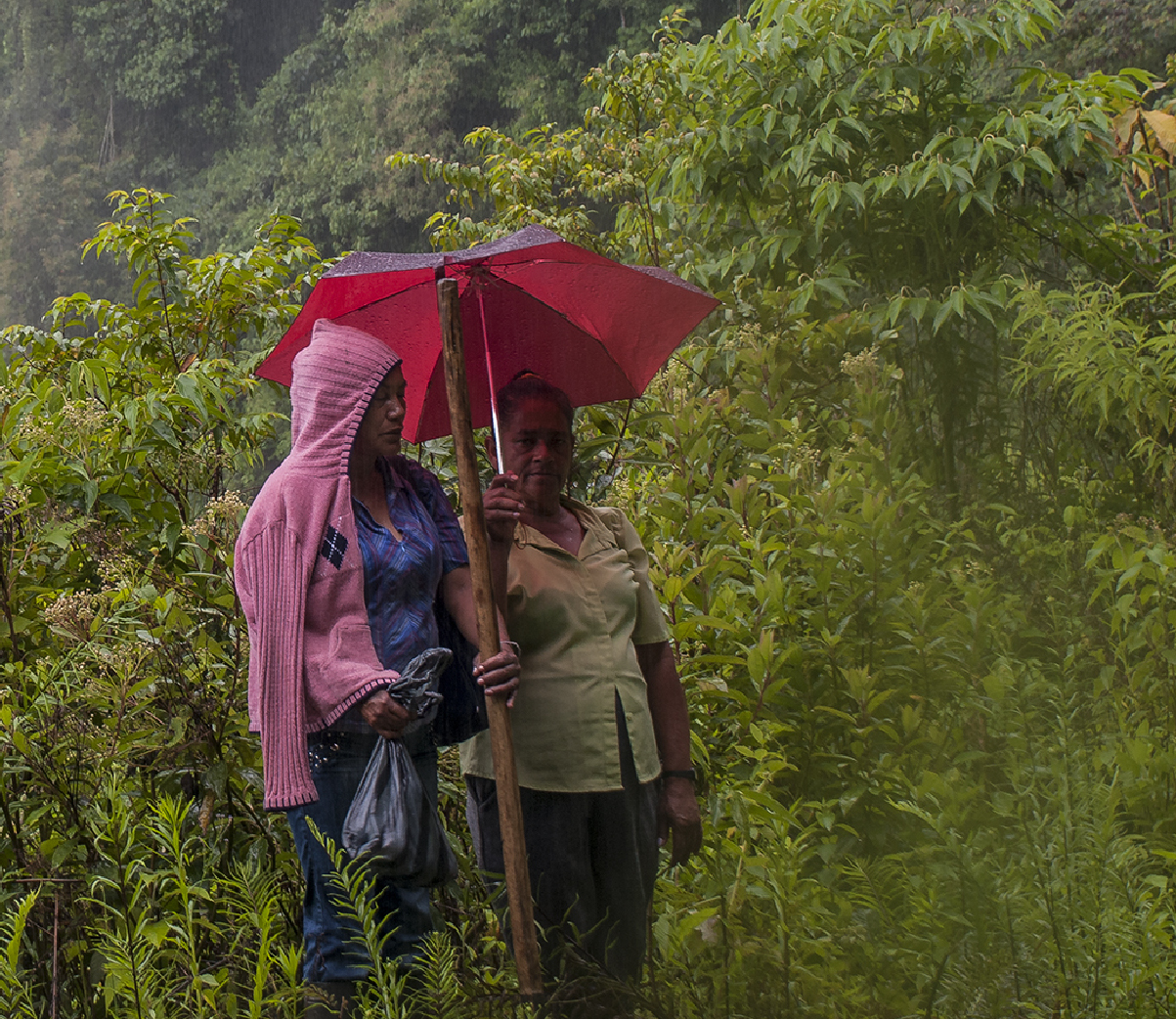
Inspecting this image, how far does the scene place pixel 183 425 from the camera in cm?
289

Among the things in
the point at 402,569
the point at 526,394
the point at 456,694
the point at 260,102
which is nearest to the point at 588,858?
the point at 456,694

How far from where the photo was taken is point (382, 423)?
1.58m

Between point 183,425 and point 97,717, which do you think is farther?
point 183,425

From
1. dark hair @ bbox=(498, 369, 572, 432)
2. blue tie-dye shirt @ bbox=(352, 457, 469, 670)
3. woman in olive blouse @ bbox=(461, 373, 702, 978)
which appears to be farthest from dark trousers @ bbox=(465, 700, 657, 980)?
dark hair @ bbox=(498, 369, 572, 432)

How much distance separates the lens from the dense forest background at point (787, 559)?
5.90 feet

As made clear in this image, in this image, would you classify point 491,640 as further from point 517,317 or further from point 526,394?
point 517,317

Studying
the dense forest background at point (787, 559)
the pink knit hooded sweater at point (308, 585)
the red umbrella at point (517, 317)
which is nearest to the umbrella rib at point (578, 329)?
the red umbrella at point (517, 317)

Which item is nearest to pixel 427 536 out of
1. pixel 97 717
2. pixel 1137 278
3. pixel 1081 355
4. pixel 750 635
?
pixel 97 717

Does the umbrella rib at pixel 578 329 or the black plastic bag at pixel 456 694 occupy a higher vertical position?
the umbrella rib at pixel 578 329

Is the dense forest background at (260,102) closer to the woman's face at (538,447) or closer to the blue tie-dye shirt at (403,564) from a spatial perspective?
the woman's face at (538,447)

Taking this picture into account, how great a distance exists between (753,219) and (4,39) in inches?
695

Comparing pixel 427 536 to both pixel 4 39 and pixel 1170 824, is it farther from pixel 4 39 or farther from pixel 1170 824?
pixel 4 39

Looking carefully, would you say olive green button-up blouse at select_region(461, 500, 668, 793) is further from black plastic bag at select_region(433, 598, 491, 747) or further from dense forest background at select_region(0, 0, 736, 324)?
dense forest background at select_region(0, 0, 736, 324)

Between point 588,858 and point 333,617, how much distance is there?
0.67 meters
